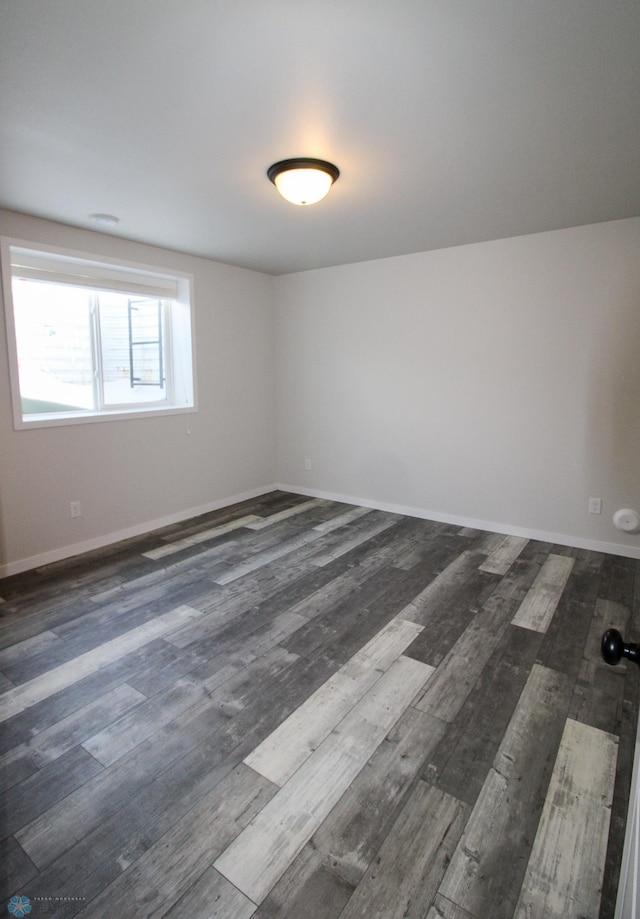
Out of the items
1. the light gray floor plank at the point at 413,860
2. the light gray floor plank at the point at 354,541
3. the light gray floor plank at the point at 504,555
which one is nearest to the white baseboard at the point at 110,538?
the light gray floor plank at the point at 354,541

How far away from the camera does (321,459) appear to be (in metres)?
5.00

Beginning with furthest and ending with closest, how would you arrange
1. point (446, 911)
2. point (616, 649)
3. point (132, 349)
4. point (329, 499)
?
1. point (329, 499)
2. point (132, 349)
3. point (446, 911)
4. point (616, 649)

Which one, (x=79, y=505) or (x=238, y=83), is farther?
(x=79, y=505)

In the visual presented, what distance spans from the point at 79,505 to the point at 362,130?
121 inches

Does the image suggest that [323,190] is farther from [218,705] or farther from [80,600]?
[80,600]

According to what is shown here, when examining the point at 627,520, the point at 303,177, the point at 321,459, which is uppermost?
the point at 303,177

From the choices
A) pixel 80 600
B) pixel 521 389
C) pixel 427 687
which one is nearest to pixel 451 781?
pixel 427 687

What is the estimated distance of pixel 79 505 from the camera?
11.6 feet

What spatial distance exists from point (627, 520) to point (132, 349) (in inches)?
162

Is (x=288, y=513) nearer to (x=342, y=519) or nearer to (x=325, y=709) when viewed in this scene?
(x=342, y=519)

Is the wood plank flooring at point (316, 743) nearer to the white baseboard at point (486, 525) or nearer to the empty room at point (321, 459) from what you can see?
the empty room at point (321, 459)

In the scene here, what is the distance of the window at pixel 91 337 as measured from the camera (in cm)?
324

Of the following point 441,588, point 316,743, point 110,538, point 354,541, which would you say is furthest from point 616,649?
point 110,538

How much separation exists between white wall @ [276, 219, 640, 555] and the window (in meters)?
1.28
